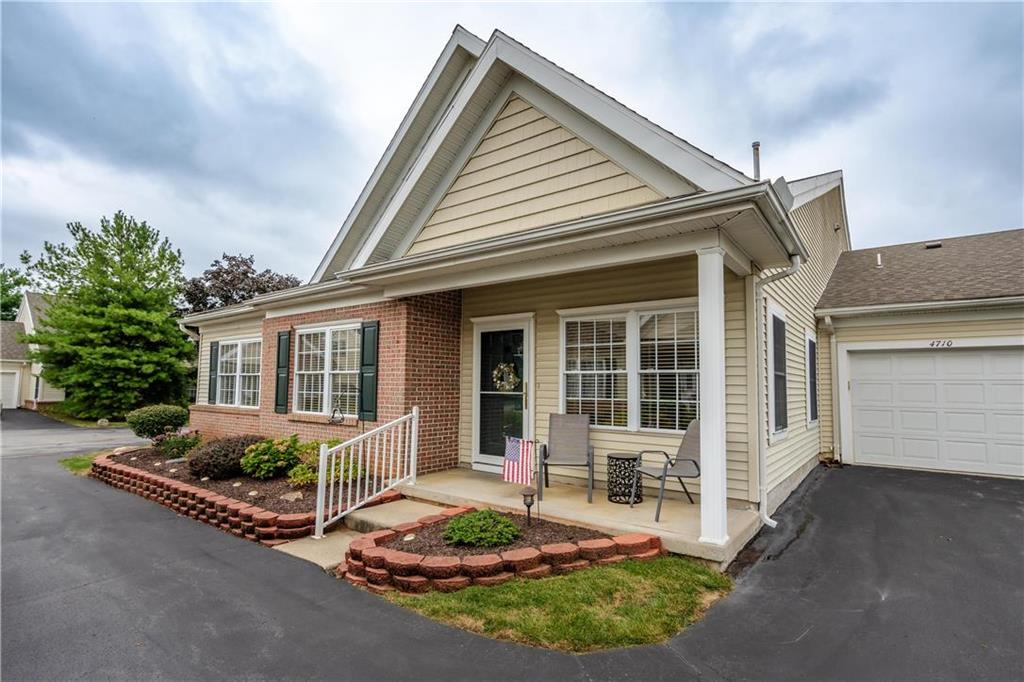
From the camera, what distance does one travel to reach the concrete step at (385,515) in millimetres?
5328

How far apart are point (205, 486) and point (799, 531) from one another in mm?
7579

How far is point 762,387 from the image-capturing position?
5535mm

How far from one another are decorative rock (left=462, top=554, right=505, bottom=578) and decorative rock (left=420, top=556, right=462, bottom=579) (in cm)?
6

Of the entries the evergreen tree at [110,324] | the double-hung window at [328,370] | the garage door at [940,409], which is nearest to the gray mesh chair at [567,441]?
the double-hung window at [328,370]

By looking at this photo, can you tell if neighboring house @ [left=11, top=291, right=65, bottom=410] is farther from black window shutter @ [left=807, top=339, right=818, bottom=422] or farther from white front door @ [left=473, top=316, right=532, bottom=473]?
black window shutter @ [left=807, top=339, right=818, bottom=422]

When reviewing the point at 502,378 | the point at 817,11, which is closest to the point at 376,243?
the point at 502,378

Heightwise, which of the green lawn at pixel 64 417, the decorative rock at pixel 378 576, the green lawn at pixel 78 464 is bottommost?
the green lawn at pixel 64 417

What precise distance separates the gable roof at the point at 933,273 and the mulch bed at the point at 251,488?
9347mm

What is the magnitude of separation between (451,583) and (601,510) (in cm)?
196

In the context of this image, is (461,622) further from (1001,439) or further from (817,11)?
(1001,439)

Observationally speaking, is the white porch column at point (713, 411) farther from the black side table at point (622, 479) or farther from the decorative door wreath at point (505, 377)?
the decorative door wreath at point (505, 377)

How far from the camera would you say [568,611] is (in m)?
3.31

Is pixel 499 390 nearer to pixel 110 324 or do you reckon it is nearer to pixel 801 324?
pixel 801 324

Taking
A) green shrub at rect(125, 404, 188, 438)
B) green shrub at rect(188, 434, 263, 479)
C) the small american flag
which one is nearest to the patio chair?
the small american flag
